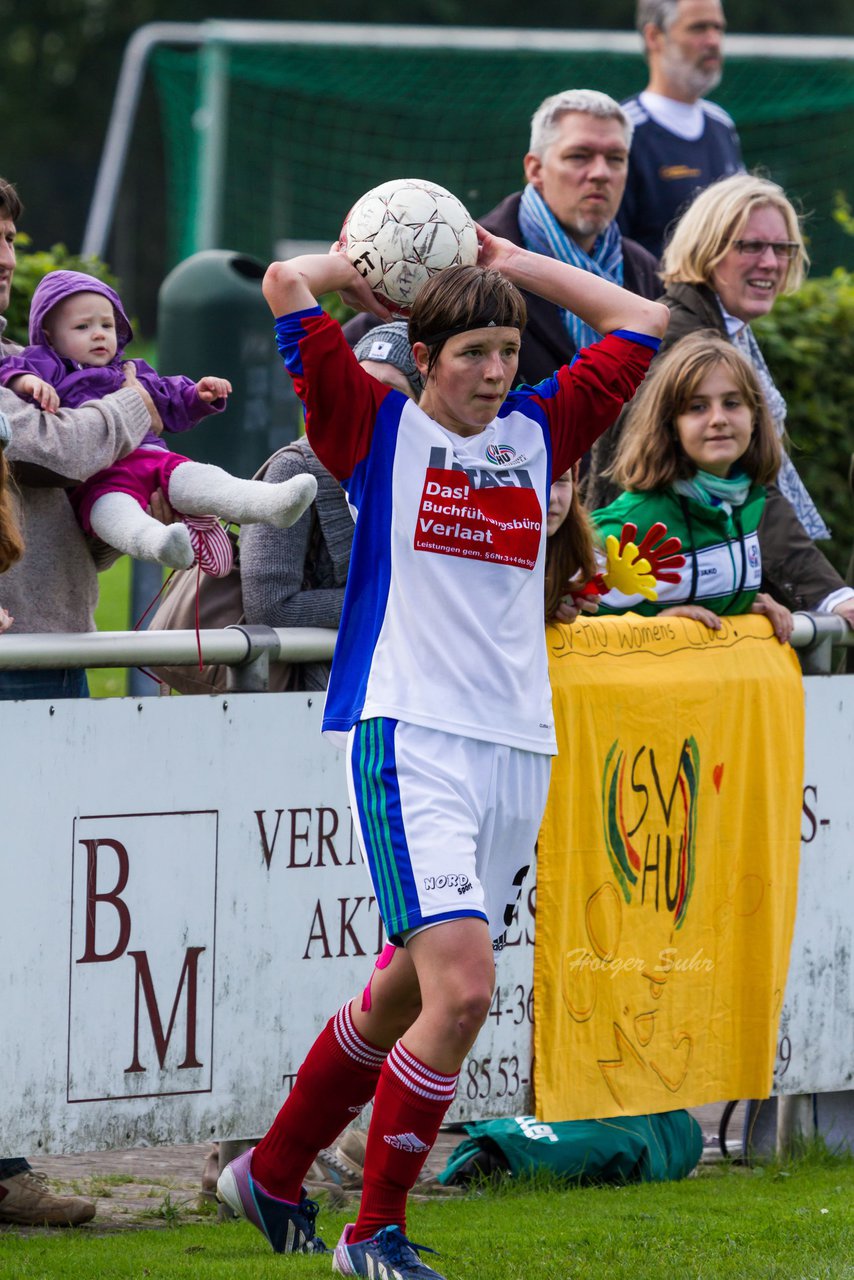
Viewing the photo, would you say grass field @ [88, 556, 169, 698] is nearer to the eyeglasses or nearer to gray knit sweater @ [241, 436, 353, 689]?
the eyeglasses

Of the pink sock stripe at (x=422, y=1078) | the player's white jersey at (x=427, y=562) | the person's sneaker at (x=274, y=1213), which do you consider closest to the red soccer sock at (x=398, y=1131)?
the pink sock stripe at (x=422, y=1078)

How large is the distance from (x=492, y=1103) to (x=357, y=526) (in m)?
1.73

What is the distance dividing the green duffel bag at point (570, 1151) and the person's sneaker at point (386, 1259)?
1284 mm

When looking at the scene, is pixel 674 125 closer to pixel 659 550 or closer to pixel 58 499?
pixel 659 550

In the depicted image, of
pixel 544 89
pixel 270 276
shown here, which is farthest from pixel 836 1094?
pixel 544 89

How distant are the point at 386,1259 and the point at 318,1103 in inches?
16.7

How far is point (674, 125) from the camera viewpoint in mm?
7938

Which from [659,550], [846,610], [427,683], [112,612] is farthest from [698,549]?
[112,612]

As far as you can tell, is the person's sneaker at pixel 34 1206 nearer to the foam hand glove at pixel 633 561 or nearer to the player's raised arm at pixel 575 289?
the foam hand glove at pixel 633 561

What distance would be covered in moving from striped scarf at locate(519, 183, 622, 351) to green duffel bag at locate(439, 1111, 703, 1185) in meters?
2.51

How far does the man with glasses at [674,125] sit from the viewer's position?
25.3 feet

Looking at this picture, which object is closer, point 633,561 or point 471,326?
point 471,326

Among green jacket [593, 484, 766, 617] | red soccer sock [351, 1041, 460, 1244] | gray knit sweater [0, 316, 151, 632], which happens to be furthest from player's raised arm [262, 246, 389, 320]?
red soccer sock [351, 1041, 460, 1244]

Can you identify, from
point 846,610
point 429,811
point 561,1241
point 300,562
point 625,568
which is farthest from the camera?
point 846,610
